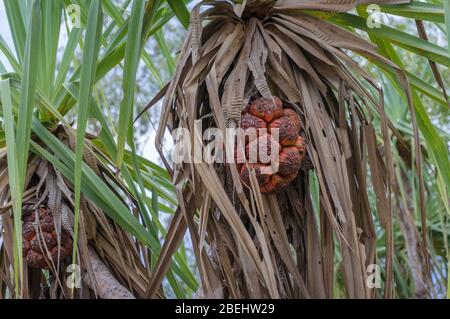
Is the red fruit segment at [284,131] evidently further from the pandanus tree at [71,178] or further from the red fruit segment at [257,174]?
the pandanus tree at [71,178]

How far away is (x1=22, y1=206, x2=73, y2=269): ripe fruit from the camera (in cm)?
154

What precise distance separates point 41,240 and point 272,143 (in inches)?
22.0

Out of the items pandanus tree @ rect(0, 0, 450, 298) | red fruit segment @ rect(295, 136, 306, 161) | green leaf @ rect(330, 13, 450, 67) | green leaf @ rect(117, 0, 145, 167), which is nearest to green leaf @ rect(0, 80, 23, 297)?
pandanus tree @ rect(0, 0, 450, 298)

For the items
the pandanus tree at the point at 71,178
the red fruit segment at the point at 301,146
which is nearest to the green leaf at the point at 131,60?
the pandanus tree at the point at 71,178

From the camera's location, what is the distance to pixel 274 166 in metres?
1.25

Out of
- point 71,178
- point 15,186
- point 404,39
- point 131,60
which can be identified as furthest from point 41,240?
point 404,39

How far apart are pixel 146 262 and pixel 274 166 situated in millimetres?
607

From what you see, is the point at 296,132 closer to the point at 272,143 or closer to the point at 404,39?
the point at 272,143

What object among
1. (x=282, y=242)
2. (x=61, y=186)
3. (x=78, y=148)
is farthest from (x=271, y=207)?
(x=61, y=186)

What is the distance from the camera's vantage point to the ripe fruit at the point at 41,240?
1.54 m

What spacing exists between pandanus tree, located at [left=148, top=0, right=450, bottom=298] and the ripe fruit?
33cm

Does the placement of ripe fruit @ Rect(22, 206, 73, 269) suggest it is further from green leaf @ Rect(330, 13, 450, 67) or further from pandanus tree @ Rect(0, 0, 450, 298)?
green leaf @ Rect(330, 13, 450, 67)

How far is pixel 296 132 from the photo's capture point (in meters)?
1.29

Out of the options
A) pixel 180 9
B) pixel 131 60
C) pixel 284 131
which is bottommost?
pixel 284 131
